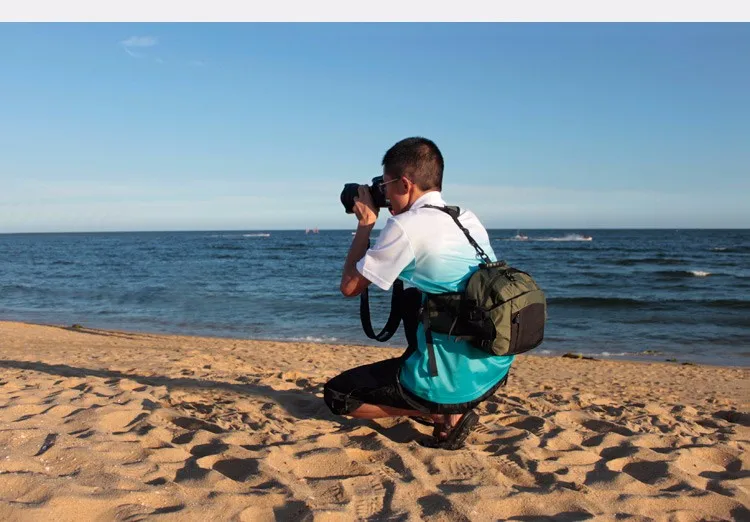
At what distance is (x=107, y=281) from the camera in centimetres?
2338

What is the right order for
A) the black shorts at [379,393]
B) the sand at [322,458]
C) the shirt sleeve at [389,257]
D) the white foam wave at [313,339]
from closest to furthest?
the sand at [322,458]
the shirt sleeve at [389,257]
the black shorts at [379,393]
the white foam wave at [313,339]

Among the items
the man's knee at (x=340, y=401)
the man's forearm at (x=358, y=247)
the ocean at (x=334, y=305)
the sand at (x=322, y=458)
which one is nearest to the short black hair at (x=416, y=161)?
the man's forearm at (x=358, y=247)

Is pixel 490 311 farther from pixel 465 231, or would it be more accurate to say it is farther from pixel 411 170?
pixel 411 170

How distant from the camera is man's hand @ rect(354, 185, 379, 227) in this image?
10.2 ft

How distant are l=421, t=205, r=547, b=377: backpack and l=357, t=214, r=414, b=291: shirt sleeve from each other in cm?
26

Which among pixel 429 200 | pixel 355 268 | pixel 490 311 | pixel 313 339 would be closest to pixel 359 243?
pixel 355 268

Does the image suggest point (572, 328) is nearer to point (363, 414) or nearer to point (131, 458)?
point (363, 414)

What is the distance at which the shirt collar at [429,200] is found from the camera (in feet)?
9.82

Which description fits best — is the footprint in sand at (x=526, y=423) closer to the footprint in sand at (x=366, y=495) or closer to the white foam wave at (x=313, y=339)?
the footprint in sand at (x=366, y=495)

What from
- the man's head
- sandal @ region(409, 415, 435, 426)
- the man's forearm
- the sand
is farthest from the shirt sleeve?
sandal @ region(409, 415, 435, 426)

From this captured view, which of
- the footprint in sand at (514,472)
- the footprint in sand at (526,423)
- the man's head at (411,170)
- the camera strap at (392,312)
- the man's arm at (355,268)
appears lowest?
the footprint in sand at (526,423)

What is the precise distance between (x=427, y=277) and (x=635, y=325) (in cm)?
1244

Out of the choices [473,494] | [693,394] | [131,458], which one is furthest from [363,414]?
[693,394]

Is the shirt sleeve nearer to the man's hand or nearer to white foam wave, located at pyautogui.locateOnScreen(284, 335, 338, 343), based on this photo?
the man's hand
